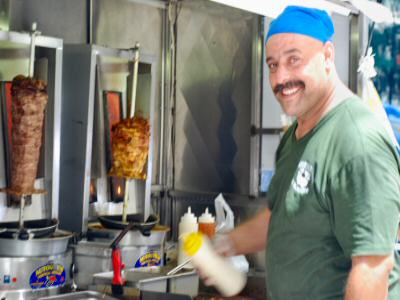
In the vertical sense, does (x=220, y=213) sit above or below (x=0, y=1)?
below

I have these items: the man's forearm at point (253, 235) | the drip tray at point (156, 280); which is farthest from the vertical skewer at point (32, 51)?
the man's forearm at point (253, 235)

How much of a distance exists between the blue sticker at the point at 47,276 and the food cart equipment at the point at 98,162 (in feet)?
0.61

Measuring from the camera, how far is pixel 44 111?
3379 millimetres

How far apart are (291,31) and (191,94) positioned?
2.98 meters

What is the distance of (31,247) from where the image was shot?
10.3 ft

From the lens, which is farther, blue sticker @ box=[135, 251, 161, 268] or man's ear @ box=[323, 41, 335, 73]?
blue sticker @ box=[135, 251, 161, 268]

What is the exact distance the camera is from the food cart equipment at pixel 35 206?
312cm

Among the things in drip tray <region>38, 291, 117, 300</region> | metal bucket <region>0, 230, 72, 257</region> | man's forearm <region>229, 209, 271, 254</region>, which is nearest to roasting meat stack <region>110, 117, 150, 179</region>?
metal bucket <region>0, 230, 72, 257</region>

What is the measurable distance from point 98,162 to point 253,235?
6.27 feet

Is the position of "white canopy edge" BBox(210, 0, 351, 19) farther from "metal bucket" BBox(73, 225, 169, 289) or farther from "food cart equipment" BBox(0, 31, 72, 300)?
"metal bucket" BBox(73, 225, 169, 289)

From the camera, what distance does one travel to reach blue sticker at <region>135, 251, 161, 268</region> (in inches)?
144

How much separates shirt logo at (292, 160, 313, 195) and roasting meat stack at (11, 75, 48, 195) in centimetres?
168

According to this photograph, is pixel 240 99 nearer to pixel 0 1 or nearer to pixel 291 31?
pixel 0 1

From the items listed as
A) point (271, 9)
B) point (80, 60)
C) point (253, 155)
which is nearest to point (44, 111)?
point (80, 60)
